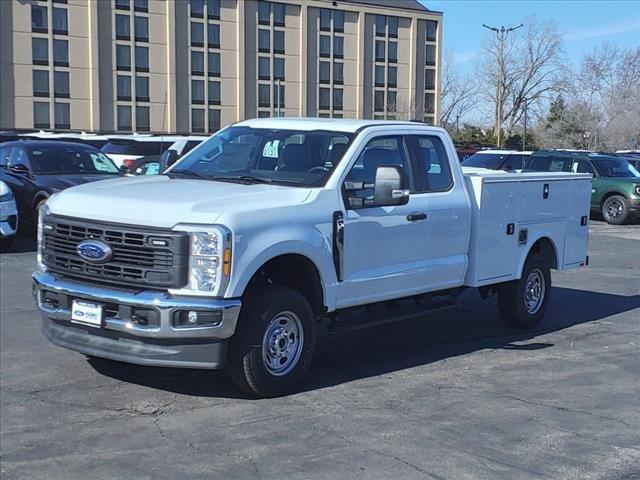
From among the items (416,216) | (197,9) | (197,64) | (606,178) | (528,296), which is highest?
(197,9)

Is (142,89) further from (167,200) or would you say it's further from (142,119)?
(167,200)

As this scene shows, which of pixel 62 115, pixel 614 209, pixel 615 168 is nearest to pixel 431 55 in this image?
pixel 62 115

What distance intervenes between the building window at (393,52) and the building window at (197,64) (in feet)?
60.1

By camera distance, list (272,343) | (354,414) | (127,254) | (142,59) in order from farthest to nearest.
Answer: (142,59) → (272,343) → (354,414) → (127,254)

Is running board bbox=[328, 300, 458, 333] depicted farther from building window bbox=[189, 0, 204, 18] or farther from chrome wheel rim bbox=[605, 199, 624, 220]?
building window bbox=[189, 0, 204, 18]

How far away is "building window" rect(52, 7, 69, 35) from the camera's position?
6209 centimetres

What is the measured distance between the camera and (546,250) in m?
9.40

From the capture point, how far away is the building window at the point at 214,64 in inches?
2699

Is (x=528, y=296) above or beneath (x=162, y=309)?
beneath

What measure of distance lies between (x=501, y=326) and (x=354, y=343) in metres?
2.07

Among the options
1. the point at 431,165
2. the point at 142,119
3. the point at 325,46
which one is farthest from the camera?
the point at 325,46

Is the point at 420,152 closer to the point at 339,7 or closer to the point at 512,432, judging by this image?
the point at 512,432

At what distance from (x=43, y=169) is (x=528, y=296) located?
884 centimetres

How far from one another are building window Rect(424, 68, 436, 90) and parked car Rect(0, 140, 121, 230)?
68242 millimetres
